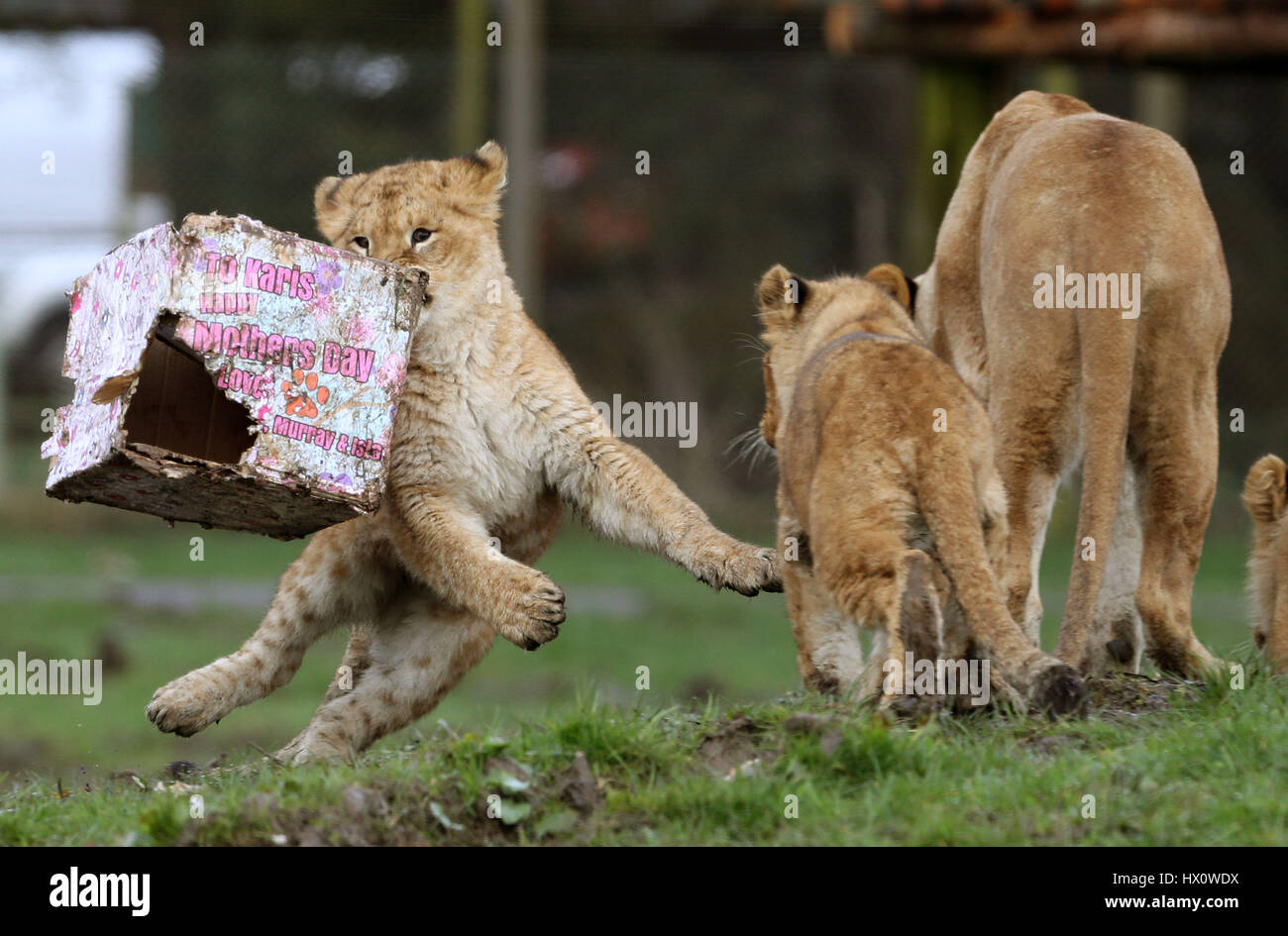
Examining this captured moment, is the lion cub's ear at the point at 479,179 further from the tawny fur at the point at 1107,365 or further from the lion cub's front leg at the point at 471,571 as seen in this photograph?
the tawny fur at the point at 1107,365

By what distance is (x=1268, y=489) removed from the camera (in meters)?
5.43

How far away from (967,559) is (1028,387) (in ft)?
2.17

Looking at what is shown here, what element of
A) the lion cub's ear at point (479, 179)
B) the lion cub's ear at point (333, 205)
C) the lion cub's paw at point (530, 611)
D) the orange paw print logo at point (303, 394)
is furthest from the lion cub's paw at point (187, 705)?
the lion cub's ear at point (479, 179)

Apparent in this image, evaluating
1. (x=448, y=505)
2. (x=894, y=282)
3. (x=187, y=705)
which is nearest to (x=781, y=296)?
(x=894, y=282)

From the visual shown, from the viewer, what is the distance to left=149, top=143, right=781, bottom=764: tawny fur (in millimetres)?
4992

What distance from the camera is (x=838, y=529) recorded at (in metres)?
4.40

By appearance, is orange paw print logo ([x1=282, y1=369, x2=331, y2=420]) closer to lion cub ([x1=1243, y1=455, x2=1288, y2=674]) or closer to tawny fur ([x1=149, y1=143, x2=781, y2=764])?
tawny fur ([x1=149, y1=143, x2=781, y2=764])

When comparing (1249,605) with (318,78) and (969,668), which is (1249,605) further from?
(318,78)
